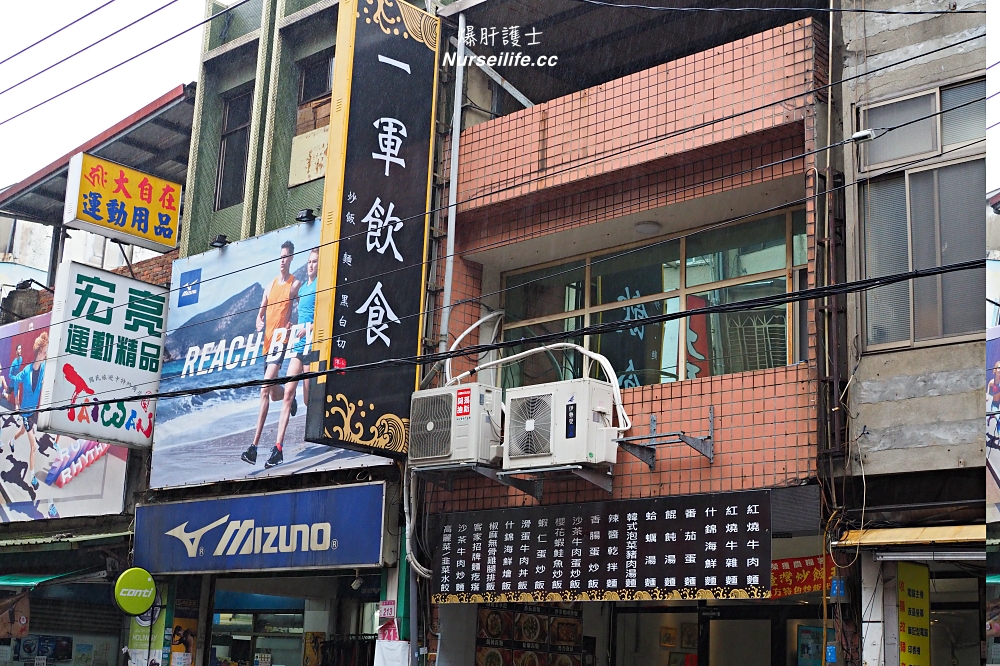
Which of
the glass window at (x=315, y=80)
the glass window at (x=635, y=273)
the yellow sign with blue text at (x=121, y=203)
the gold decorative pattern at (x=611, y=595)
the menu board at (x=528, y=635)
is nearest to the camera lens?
the gold decorative pattern at (x=611, y=595)

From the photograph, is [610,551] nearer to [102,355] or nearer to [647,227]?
[647,227]

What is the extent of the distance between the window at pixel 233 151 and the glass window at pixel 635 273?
21.1 ft

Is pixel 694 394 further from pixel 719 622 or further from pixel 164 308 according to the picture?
pixel 164 308

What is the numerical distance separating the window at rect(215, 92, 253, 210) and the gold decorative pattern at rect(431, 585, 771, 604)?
25.6 ft

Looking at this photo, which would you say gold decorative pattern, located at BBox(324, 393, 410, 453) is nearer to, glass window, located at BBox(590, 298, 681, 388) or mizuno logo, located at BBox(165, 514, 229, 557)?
glass window, located at BBox(590, 298, 681, 388)

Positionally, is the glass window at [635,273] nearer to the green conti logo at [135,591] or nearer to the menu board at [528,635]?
the menu board at [528,635]

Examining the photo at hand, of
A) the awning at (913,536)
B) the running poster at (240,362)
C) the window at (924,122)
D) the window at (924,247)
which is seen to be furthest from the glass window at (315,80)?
the awning at (913,536)

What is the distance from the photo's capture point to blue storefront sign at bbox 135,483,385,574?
1409 centimetres

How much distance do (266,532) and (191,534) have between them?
62.2 inches

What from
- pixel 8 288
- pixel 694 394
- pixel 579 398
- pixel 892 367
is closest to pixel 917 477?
pixel 892 367

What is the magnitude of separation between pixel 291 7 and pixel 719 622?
10619 mm

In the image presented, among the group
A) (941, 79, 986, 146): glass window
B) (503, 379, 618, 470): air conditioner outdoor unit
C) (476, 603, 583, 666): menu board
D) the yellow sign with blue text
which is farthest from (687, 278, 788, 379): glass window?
the yellow sign with blue text

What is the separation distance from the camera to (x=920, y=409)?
1056cm
